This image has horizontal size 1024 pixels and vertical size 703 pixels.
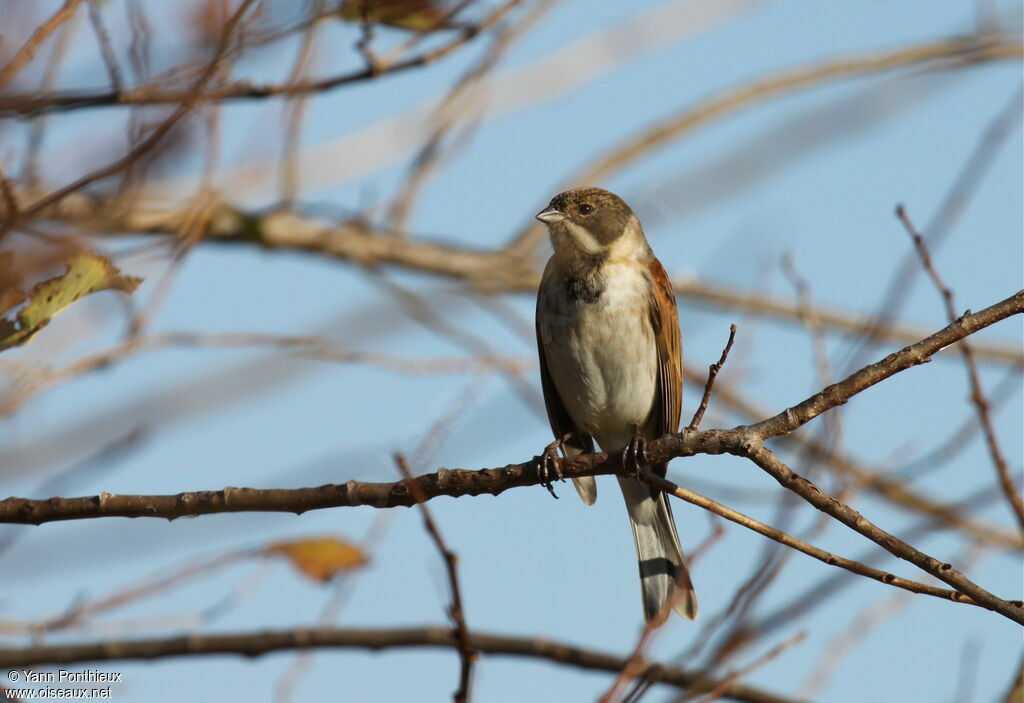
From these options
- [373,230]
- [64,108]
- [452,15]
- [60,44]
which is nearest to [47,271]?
[60,44]

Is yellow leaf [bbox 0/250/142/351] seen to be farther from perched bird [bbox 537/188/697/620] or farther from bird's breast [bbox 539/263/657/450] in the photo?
bird's breast [bbox 539/263/657/450]

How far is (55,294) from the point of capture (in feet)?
9.11

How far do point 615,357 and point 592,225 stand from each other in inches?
30.1

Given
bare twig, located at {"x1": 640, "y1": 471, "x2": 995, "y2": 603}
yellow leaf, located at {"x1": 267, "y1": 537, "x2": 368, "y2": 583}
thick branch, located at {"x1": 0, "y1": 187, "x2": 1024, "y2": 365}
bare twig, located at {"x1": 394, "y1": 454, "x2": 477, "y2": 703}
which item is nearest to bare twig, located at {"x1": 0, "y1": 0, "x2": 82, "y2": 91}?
bare twig, located at {"x1": 394, "y1": 454, "x2": 477, "y2": 703}

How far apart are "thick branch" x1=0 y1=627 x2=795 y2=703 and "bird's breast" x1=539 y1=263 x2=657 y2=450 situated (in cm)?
136

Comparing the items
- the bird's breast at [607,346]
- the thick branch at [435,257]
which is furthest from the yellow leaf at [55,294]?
the thick branch at [435,257]

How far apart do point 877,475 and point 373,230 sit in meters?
3.65

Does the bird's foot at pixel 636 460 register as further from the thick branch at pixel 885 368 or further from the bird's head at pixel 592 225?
the bird's head at pixel 592 225

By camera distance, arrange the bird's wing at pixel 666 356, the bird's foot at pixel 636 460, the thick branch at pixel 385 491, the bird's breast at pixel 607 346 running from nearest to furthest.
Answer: the thick branch at pixel 385 491 → the bird's foot at pixel 636 460 → the bird's breast at pixel 607 346 → the bird's wing at pixel 666 356

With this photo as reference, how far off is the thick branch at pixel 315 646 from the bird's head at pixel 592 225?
6.28 feet

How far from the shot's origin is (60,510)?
312 centimetres

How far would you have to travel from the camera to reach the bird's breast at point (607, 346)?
5.21 metres

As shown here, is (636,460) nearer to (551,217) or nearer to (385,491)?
(385,491)

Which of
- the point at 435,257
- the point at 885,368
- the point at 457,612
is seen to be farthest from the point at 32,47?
the point at 435,257
